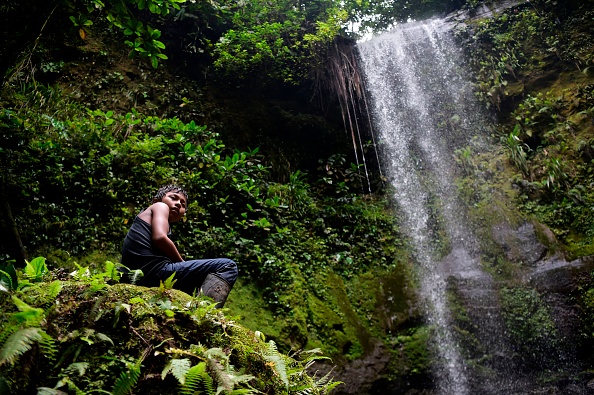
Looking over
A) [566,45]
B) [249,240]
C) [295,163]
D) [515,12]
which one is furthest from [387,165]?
[515,12]

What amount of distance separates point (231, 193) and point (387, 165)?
4.94 metres

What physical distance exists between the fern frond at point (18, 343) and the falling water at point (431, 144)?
5957 millimetres

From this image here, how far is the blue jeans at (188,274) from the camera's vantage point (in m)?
3.14

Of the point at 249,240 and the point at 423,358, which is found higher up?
the point at 249,240

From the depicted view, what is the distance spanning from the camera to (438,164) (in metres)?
10.0

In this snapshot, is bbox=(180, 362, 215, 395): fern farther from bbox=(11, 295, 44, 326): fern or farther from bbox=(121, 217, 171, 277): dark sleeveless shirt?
bbox=(121, 217, 171, 277): dark sleeveless shirt

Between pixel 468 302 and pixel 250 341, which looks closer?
pixel 250 341

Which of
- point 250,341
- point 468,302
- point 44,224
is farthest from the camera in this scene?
point 468,302

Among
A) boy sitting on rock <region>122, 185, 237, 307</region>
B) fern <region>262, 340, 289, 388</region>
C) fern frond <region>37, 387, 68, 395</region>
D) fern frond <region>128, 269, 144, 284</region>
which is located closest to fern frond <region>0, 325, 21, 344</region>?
fern frond <region>37, 387, 68, 395</region>

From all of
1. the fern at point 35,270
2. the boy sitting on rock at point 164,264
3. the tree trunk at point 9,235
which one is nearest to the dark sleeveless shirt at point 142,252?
the boy sitting on rock at point 164,264

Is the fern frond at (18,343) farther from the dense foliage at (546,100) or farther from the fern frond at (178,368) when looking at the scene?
the dense foliage at (546,100)

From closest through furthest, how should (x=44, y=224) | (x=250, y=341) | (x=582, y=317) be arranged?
(x=250, y=341) < (x=44, y=224) < (x=582, y=317)

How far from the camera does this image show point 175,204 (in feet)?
11.9

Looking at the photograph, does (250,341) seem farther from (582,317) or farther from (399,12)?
(399,12)
